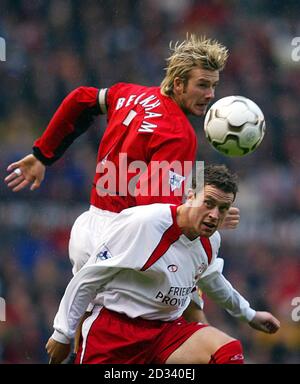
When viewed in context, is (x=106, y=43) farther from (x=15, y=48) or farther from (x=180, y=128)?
(x=180, y=128)

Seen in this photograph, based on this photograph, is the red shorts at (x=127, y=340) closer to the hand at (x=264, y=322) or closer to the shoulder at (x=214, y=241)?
the shoulder at (x=214, y=241)

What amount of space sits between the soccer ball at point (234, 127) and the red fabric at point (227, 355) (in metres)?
1.19

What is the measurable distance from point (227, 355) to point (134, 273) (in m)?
0.60

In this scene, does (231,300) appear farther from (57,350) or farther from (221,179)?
(57,350)

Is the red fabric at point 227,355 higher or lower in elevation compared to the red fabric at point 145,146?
lower

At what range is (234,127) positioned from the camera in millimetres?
5406

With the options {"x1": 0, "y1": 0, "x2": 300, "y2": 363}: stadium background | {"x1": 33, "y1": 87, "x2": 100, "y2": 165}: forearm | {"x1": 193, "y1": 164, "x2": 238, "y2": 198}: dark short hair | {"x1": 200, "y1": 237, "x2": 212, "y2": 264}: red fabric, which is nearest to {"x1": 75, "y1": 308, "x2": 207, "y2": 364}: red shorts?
{"x1": 200, "y1": 237, "x2": 212, "y2": 264}: red fabric

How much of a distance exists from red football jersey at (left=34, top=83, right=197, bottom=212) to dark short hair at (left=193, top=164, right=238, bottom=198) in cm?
25

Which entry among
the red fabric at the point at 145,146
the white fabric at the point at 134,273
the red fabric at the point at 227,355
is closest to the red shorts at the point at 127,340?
the white fabric at the point at 134,273

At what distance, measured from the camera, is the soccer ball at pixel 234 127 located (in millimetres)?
5402

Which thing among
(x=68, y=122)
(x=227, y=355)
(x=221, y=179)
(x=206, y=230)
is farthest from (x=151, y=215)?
(x=68, y=122)

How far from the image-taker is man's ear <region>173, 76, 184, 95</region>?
537 centimetres

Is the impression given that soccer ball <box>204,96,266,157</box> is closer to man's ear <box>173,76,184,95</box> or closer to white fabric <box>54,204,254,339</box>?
man's ear <box>173,76,184,95</box>

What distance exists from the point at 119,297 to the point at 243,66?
7.34m
